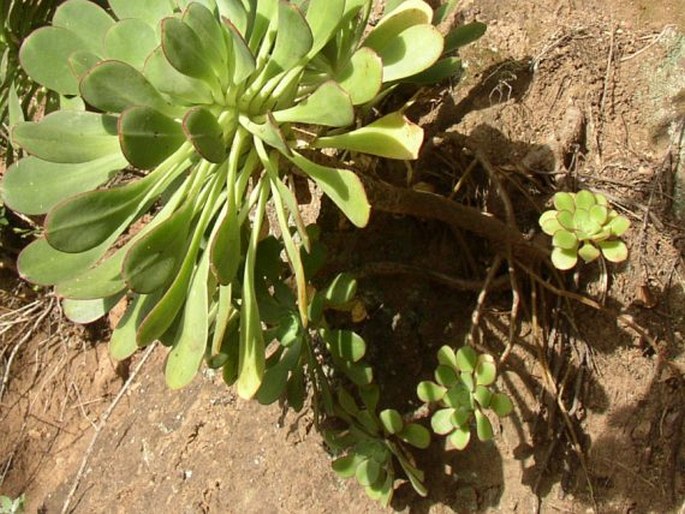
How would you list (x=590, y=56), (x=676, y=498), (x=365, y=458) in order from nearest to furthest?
(x=676, y=498), (x=365, y=458), (x=590, y=56)

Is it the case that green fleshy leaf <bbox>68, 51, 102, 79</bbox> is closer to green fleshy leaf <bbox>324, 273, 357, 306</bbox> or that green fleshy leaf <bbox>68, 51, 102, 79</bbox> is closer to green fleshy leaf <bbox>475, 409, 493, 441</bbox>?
green fleshy leaf <bbox>324, 273, 357, 306</bbox>

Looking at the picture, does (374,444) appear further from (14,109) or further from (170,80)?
(14,109)

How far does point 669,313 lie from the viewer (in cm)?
162

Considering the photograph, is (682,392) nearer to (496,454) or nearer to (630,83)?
(496,454)

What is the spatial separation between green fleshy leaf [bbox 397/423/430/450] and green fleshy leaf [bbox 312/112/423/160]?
679 mm

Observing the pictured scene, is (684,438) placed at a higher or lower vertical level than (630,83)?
lower

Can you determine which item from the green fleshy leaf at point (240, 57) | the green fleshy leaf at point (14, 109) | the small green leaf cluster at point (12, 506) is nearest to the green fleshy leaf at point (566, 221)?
the green fleshy leaf at point (240, 57)

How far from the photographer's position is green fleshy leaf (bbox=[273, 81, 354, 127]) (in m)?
1.13

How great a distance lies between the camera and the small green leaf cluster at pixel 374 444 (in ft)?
5.35

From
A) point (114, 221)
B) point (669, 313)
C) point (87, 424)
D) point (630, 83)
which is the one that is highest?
point (114, 221)

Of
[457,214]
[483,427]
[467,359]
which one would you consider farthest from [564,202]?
[483,427]

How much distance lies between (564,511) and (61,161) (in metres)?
1.26

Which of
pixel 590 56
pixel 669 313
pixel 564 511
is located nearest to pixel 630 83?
pixel 590 56

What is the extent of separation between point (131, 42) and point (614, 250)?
0.97 m
